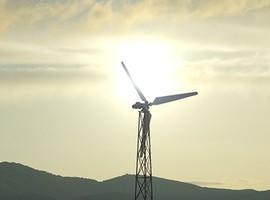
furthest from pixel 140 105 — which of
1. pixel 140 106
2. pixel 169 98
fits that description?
pixel 169 98

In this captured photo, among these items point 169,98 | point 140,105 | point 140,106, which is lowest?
point 140,106

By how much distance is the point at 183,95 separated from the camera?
148250mm

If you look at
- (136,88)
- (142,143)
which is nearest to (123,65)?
(136,88)

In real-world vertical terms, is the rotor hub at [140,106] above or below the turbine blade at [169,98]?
below

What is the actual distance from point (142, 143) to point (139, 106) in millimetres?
9557

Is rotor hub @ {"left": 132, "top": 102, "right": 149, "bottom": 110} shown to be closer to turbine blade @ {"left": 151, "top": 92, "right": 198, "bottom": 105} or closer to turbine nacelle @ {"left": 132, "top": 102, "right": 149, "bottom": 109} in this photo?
turbine nacelle @ {"left": 132, "top": 102, "right": 149, "bottom": 109}

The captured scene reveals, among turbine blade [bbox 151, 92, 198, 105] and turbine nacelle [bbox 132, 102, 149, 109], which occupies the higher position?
turbine blade [bbox 151, 92, 198, 105]

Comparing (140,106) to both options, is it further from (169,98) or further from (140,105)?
(169,98)

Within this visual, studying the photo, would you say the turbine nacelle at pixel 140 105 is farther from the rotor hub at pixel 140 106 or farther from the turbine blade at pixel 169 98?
the turbine blade at pixel 169 98

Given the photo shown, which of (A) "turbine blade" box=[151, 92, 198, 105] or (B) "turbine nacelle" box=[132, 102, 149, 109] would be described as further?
(B) "turbine nacelle" box=[132, 102, 149, 109]

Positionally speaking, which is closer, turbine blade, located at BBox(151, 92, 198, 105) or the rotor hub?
turbine blade, located at BBox(151, 92, 198, 105)

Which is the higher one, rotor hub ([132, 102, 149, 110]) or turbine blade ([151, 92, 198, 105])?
turbine blade ([151, 92, 198, 105])

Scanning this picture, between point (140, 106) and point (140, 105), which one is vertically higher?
point (140, 105)

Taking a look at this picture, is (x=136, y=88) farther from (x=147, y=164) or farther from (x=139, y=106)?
(x=147, y=164)
